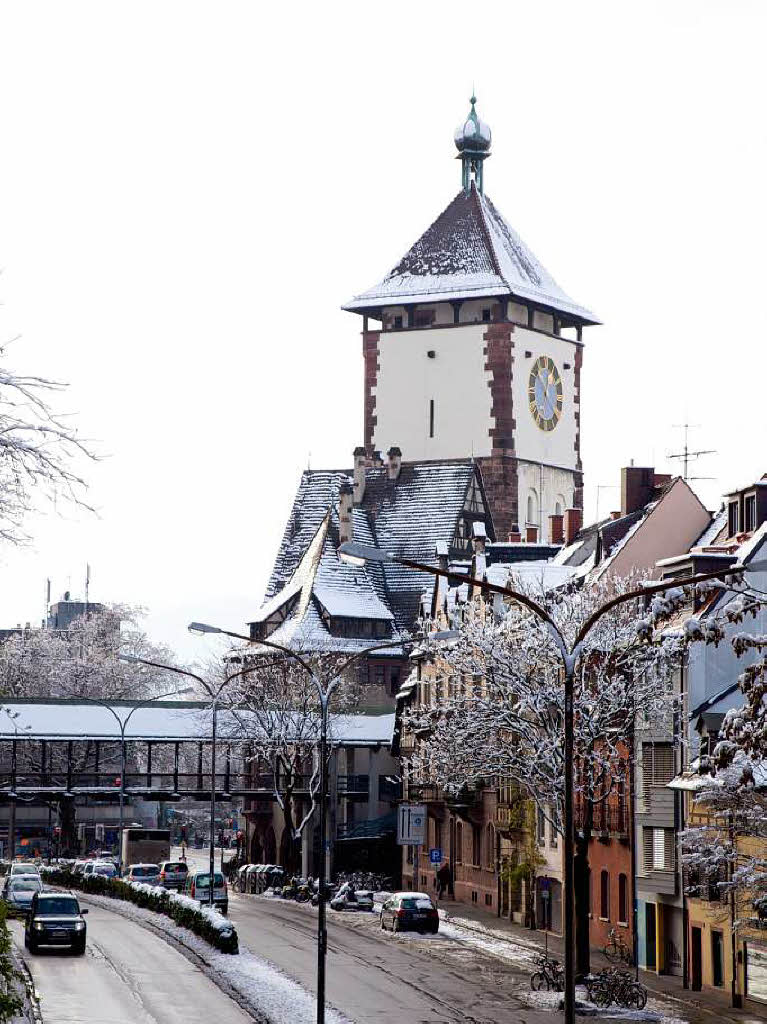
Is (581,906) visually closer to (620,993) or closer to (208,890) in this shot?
(620,993)

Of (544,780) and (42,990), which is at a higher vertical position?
(544,780)

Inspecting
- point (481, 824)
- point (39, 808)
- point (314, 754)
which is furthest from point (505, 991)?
point (39, 808)

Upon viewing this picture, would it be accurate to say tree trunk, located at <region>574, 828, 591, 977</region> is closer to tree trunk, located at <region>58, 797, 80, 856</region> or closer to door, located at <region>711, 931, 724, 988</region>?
door, located at <region>711, 931, 724, 988</region>

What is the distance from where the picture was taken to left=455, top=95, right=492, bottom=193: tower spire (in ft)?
512

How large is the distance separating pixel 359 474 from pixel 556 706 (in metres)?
82.9

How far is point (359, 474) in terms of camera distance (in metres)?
143

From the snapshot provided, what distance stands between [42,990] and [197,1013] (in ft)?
17.4

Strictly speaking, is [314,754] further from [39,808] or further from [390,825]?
[39,808]

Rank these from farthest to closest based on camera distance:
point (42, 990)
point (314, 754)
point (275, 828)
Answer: point (275, 828), point (314, 754), point (42, 990)

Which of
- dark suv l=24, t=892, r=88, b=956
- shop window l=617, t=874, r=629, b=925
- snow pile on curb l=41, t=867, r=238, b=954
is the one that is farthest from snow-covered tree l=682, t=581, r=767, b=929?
dark suv l=24, t=892, r=88, b=956

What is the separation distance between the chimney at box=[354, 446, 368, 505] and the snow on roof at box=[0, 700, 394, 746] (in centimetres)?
2903

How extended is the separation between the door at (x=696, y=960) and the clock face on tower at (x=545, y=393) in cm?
8938

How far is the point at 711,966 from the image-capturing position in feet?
192

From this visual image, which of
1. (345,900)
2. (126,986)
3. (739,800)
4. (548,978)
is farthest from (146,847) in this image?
(739,800)
